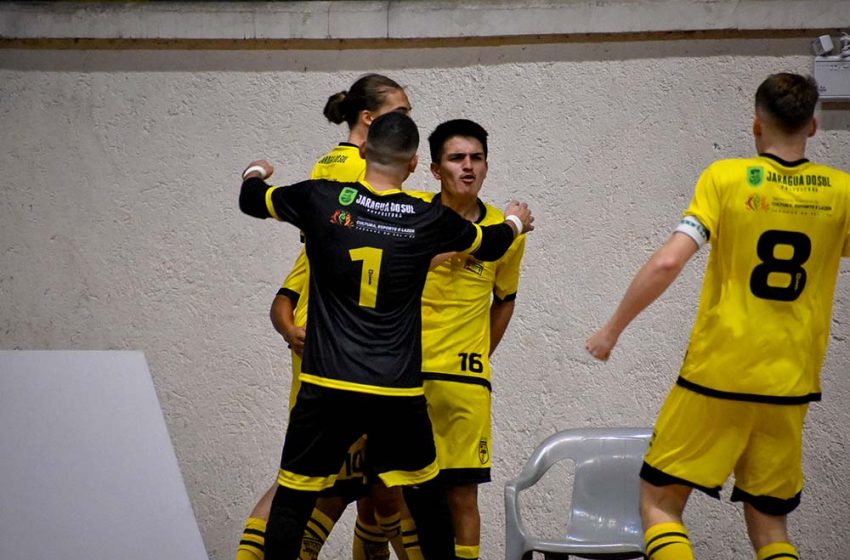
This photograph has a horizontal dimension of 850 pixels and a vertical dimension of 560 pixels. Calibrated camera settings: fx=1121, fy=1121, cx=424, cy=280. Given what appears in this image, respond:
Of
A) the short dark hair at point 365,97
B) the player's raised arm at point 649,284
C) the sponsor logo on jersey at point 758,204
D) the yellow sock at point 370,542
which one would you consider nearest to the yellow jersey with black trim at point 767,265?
the sponsor logo on jersey at point 758,204

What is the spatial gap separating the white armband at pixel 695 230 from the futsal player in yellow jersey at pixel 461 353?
42.9 inches

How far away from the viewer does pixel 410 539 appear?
4.43 metres

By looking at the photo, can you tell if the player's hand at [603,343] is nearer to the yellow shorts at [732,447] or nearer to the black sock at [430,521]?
the yellow shorts at [732,447]

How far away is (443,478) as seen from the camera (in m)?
4.41

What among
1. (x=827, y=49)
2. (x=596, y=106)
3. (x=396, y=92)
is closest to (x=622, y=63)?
(x=596, y=106)

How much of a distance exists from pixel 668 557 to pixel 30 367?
7.41 feet

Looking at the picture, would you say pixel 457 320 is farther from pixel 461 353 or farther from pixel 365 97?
pixel 365 97

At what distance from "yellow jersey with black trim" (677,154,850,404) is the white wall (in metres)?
1.93

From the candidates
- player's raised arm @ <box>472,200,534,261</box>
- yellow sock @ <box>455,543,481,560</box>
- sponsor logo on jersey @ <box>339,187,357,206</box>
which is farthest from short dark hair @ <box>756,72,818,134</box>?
yellow sock @ <box>455,543,481,560</box>

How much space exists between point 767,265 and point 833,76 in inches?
88.1

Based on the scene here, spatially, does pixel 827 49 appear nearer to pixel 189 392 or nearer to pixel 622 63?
pixel 622 63

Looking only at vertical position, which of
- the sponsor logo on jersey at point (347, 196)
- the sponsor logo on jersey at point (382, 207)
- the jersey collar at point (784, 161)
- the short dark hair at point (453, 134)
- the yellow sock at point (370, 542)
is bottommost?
the yellow sock at point (370, 542)

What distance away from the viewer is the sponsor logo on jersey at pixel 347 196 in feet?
12.5

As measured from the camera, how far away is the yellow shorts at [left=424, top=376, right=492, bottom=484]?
14.5 ft
